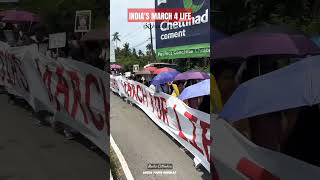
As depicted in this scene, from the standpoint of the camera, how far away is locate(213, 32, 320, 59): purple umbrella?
146 centimetres

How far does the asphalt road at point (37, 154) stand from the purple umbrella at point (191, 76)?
0.46 metres

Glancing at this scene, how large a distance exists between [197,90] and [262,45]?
29 cm

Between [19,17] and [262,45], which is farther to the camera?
[19,17]

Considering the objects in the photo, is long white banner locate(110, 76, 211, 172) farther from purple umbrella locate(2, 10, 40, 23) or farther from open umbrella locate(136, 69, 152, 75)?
purple umbrella locate(2, 10, 40, 23)

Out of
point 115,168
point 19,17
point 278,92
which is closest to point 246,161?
point 278,92

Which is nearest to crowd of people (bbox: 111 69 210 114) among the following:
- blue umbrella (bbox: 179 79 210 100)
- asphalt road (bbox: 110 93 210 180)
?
blue umbrella (bbox: 179 79 210 100)

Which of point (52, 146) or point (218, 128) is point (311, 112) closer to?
point (218, 128)

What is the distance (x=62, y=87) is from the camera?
1.72 m

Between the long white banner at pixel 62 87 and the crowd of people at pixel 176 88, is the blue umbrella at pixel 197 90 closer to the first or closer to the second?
the crowd of people at pixel 176 88

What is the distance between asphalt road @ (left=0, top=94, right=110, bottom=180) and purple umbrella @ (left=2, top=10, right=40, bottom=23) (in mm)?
341

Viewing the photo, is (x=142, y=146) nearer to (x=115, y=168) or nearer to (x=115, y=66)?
(x=115, y=168)

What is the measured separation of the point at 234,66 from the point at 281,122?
273 millimetres

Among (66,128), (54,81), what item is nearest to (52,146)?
(66,128)
